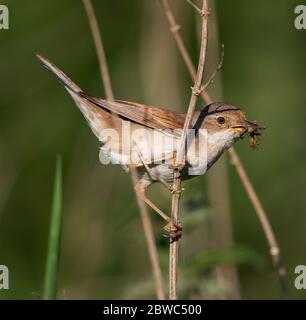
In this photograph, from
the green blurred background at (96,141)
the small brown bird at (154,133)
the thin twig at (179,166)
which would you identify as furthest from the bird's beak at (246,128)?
the green blurred background at (96,141)

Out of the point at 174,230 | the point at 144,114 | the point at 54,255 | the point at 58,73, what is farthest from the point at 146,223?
the point at 58,73

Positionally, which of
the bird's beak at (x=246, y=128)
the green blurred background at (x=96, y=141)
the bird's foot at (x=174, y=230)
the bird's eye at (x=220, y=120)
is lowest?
the bird's foot at (x=174, y=230)

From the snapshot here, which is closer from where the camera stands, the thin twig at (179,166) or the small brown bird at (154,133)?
the thin twig at (179,166)

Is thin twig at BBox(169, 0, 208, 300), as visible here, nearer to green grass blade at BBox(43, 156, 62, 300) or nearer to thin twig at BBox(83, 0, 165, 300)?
thin twig at BBox(83, 0, 165, 300)

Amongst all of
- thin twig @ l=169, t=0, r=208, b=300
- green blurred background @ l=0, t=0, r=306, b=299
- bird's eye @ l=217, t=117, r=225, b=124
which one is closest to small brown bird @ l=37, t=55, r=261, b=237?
bird's eye @ l=217, t=117, r=225, b=124

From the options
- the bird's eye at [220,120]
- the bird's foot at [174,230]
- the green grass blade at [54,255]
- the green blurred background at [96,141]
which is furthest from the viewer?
the green blurred background at [96,141]

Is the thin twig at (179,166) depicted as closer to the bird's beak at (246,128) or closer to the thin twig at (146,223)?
the thin twig at (146,223)
